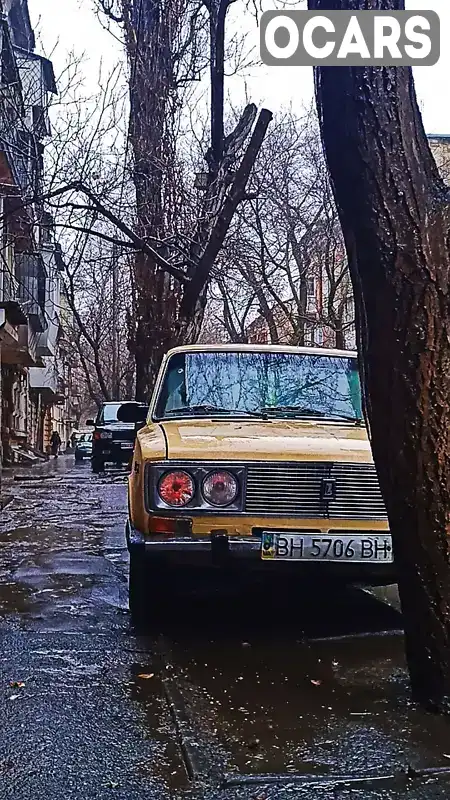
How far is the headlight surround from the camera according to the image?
18.5 feet

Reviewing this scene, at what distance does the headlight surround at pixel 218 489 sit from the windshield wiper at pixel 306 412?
4.73 ft

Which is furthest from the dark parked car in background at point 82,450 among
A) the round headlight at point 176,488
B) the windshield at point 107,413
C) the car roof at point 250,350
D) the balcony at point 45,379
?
the round headlight at point 176,488

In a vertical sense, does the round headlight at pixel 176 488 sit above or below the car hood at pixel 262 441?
below

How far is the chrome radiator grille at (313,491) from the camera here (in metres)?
5.68

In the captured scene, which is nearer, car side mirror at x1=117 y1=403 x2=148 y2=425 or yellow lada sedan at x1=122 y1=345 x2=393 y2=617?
yellow lada sedan at x1=122 y1=345 x2=393 y2=617

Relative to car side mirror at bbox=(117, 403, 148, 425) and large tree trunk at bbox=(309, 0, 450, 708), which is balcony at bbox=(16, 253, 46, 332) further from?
large tree trunk at bbox=(309, 0, 450, 708)

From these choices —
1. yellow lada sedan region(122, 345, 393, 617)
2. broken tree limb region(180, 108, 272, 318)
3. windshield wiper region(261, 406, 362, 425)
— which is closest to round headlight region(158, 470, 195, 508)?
yellow lada sedan region(122, 345, 393, 617)

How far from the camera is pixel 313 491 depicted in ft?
18.9

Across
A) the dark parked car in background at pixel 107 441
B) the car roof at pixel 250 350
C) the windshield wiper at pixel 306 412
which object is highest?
the car roof at pixel 250 350

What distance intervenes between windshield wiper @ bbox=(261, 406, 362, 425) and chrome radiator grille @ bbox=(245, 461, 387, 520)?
4.33ft

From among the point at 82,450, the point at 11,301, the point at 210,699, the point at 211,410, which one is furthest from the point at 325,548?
the point at 82,450

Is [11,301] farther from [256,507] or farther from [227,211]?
[256,507]

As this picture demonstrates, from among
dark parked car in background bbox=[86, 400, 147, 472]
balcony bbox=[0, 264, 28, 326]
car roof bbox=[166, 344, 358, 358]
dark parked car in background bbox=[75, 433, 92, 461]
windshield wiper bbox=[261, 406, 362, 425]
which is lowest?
dark parked car in background bbox=[75, 433, 92, 461]

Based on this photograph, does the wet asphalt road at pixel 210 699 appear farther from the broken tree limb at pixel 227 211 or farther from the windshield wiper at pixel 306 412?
the broken tree limb at pixel 227 211
